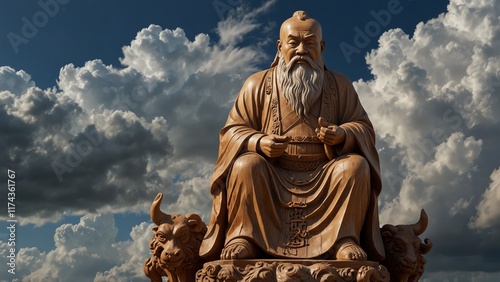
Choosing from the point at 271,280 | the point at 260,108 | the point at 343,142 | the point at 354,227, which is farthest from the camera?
the point at 260,108

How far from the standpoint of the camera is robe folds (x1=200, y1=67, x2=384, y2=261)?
21.1ft

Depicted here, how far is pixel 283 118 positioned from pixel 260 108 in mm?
366

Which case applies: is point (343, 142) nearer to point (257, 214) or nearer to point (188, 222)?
point (257, 214)

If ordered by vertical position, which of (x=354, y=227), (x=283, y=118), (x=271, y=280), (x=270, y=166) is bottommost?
(x=271, y=280)

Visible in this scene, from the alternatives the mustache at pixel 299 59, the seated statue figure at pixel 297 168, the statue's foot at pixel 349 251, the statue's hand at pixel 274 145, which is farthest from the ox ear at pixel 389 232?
the mustache at pixel 299 59

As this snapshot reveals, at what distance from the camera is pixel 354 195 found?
21.1ft

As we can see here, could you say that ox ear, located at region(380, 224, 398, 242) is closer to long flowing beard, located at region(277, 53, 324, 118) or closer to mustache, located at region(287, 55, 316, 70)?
long flowing beard, located at region(277, 53, 324, 118)

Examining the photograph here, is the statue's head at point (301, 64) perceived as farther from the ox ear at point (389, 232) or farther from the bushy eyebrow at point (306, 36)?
the ox ear at point (389, 232)

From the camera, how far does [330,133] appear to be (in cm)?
671

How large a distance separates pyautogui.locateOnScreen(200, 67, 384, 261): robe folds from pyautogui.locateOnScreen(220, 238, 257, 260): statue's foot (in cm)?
6

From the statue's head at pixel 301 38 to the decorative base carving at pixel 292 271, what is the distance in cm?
241

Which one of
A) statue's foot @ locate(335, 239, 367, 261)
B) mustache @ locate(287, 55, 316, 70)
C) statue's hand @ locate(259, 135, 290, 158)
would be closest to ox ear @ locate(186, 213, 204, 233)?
statue's hand @ locate(259, 135, 290, 158)

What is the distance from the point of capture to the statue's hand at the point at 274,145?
662 centimetres

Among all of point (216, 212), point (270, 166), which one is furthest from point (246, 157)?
point (216, 212)
